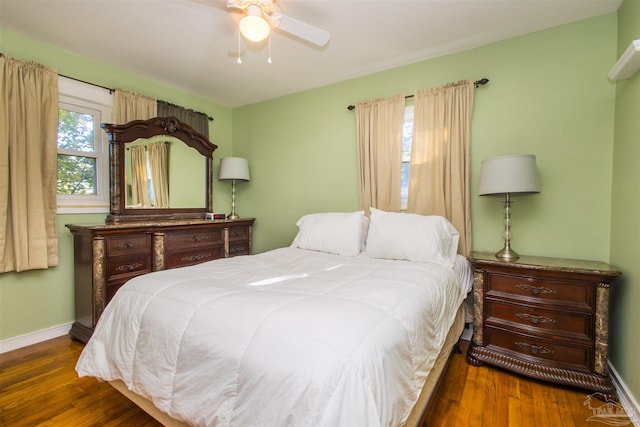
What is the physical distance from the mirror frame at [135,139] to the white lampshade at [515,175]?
3079mm

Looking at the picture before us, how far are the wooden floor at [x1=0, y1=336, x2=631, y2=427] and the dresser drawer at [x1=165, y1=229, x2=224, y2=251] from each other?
1149mm

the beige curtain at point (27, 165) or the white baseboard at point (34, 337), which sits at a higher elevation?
the beige curtain at point (27, 165)

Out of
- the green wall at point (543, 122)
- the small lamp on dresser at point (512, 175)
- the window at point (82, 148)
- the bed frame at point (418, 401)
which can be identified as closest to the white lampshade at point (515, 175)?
the small lamp on dresser at point (512, 175)

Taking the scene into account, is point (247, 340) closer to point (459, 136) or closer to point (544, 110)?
point (459, 136)

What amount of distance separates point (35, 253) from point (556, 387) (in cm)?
390

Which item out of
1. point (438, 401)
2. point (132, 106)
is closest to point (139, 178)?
point (132, 106)

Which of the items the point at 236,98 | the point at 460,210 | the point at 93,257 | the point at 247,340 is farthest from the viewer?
the point at 236,98

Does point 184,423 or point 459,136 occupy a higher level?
point 459,136

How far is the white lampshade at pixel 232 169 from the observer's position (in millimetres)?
3607

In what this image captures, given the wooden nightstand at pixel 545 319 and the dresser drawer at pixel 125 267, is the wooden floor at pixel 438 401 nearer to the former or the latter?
the wooden nightstand at pixel 545 319

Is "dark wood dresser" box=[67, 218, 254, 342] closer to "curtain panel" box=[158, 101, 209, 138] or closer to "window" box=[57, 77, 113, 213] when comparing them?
"window" box=[57, 77, 113, 213]

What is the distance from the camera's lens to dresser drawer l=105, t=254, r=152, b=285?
2399mm

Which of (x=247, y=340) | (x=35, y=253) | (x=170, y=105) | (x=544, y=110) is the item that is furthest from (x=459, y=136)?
(x=35, y=253)

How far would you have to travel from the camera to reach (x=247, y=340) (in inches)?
39.9
